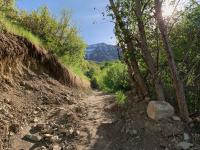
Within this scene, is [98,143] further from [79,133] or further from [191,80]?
[191,80]

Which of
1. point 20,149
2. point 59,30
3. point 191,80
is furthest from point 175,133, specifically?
point 59,30

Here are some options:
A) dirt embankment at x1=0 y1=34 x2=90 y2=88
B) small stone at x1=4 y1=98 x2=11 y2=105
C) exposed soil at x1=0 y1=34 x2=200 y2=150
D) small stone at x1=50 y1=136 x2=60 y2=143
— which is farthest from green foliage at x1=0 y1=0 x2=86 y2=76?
small stone at x1=50 y1=136 x2=60 y2=143

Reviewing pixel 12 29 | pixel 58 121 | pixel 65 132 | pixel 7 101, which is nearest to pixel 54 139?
pixel 65 132

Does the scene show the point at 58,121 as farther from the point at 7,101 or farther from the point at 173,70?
the point at 173,70

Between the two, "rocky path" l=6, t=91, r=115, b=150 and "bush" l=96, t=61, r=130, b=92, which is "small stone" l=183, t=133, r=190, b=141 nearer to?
"rocky path" l=6, t=91, r=115, b=150

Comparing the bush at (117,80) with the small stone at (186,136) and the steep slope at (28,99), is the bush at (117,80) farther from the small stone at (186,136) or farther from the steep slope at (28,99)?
the small stone at (186,136)

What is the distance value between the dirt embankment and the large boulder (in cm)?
443

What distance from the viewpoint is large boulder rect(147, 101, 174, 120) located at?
9438mm

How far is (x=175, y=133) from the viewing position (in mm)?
8953

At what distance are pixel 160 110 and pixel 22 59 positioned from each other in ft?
18.7

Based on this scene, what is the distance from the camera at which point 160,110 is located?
9.48 m

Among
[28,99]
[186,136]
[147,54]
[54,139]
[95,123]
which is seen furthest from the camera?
[28,99]

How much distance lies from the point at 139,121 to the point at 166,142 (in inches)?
47.1

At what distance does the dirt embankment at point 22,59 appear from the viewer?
37.5 ft
